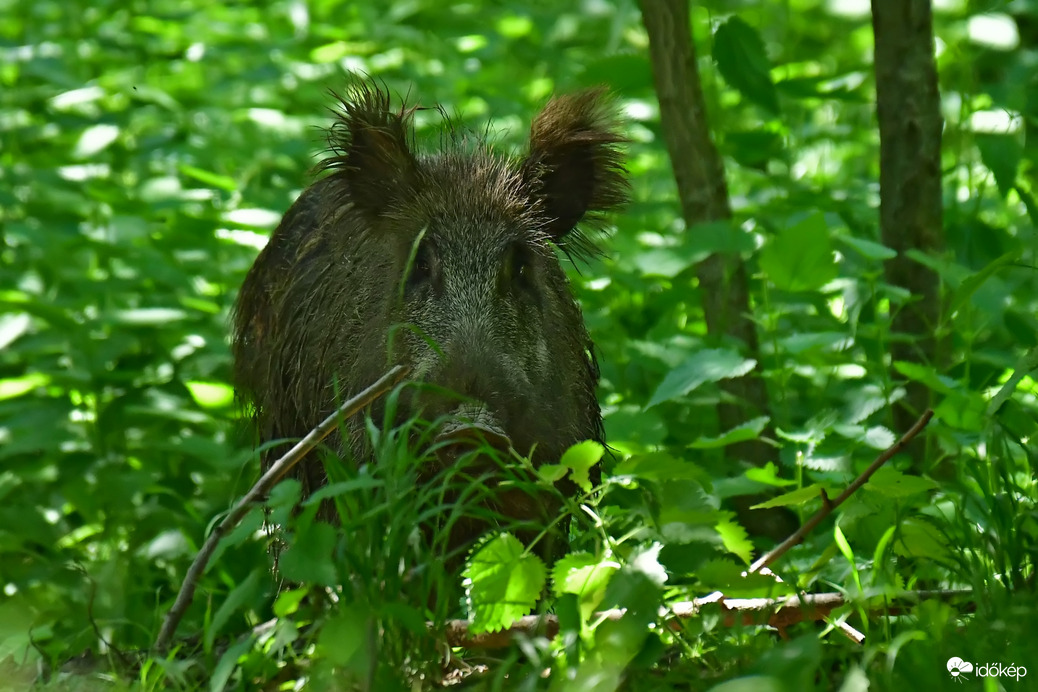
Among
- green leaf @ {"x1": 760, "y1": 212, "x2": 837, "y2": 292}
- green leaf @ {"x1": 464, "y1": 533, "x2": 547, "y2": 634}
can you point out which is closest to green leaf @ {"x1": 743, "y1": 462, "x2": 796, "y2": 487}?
green leaf @ {"x1": 760, "y1": 212, "x2": 837, "y2": 292}

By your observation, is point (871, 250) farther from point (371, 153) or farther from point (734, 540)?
point (371, 153)

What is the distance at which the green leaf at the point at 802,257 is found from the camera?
3.45 metres

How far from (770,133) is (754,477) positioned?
198 centimetres

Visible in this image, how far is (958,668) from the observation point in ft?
7.04

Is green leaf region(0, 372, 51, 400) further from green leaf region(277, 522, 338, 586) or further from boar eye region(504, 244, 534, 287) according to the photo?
green leaf region(277, 522, 338, 586)

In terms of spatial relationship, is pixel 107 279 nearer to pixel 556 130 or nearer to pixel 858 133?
pixel 556 130

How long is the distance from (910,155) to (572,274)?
5.40 feet

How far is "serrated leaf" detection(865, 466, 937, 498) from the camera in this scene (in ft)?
8.56

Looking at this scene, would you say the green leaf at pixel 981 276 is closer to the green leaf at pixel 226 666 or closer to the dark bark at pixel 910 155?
the dark bark at pixel 910 155

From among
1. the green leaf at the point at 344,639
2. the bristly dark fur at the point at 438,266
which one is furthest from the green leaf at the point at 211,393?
the green leaf at the point at 344,639

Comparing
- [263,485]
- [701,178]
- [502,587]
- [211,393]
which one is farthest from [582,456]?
[211,393]

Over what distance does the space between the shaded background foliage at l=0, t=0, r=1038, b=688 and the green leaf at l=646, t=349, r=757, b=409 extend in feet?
0.03

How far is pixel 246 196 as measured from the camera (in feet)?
16.9

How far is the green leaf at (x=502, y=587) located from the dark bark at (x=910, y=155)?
87.2 inches
